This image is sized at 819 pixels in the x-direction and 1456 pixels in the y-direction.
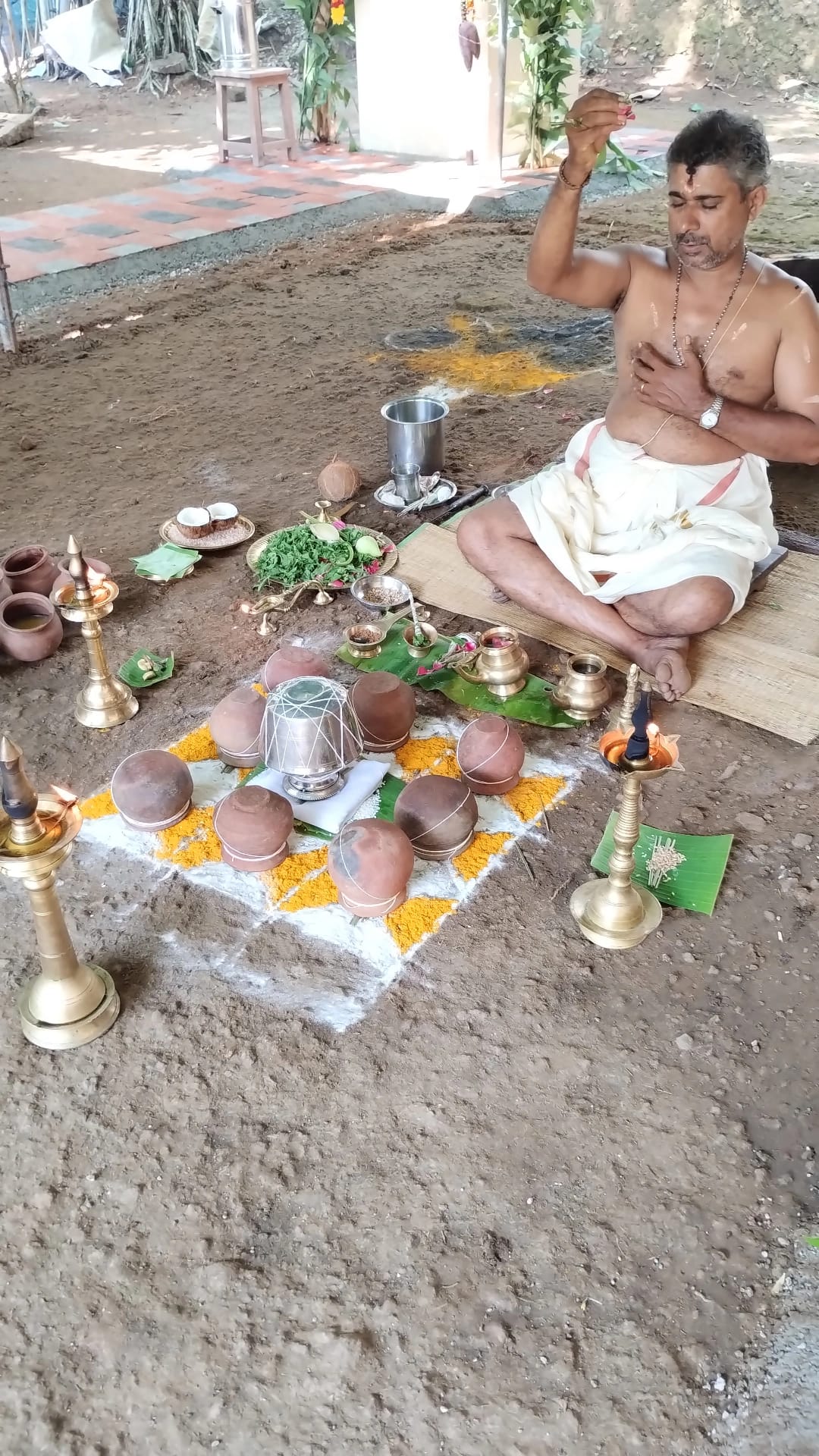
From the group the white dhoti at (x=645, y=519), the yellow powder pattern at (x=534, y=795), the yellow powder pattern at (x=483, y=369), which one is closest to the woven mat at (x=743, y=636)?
the white dhoti at (x=645, y=519)

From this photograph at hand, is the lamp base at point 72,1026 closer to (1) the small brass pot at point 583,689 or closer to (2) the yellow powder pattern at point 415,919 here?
(2) the yellow powder pattern at point 415,919

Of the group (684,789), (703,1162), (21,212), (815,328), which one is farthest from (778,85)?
(703,1162)

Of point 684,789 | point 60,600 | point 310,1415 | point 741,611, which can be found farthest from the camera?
point 741,611

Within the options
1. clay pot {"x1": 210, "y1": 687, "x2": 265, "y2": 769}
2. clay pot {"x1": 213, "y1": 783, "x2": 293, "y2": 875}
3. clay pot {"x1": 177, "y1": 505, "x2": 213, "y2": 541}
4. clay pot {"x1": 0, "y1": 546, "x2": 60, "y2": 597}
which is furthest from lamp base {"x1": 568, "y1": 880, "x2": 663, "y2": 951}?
clay pot {"x1": 177, "y1": 505, "x2": 213, "y2": 541}

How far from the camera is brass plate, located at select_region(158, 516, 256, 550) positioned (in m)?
3.66

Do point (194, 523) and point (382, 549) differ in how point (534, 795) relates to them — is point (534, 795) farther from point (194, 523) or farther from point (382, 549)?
point (194, 523)

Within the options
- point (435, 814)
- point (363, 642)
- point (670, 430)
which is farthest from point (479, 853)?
point (670, 430)

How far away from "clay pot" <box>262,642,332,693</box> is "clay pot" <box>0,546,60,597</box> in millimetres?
920

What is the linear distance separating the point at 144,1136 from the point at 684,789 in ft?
5.04

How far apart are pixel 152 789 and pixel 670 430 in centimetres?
177

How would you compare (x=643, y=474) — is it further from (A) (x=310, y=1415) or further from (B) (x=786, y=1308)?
(A) (x=310, y=1415)

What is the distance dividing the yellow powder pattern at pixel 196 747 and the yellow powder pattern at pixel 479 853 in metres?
0.76

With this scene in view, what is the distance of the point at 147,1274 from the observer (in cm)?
167

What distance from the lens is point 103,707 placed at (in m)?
2.88
